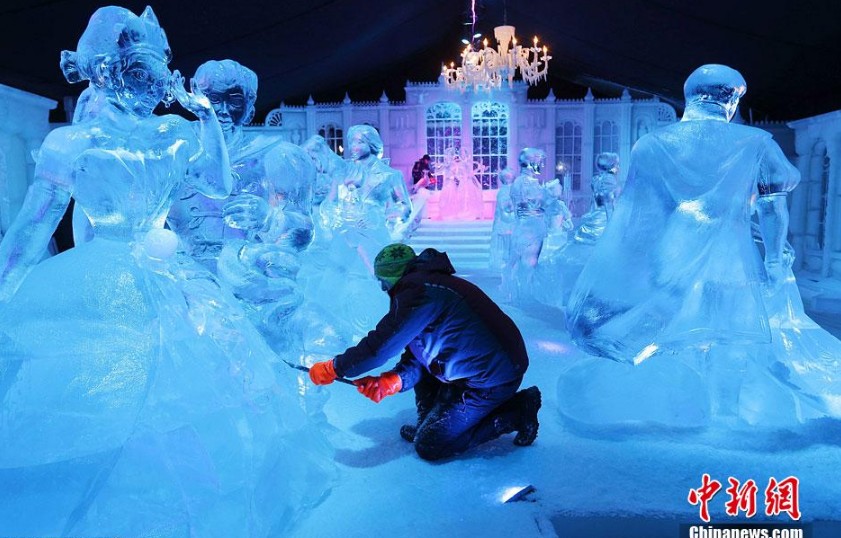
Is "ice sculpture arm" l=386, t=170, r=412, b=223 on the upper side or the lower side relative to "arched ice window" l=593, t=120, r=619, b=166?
lower

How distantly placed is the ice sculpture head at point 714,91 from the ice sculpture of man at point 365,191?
2.62 meters

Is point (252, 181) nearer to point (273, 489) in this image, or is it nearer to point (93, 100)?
point (93, 100)

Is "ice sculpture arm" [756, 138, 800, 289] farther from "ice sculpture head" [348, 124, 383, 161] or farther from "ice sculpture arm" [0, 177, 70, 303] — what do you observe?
"ice sculpture arm" [0, 177, 70, 303]

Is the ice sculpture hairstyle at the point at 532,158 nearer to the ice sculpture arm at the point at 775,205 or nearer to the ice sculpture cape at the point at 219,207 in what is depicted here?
the ice sculpture arm at the point at 775,205

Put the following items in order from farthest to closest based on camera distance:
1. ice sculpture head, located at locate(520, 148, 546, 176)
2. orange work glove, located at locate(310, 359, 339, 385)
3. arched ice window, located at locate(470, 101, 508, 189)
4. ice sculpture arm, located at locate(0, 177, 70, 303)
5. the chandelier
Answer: arched ice window, located at locate(470, 101, 508, 189) < the chandelier < ice sculpture head, located at locate(520, 148, 546, 176) < orange work glove, located at locate(310, 359, 339, 385) < ice sculpture arm, located at locate(0, 177, 70, 303)

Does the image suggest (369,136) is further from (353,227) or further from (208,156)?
(208,156)

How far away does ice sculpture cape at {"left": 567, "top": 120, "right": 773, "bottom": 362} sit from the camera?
9.36ft

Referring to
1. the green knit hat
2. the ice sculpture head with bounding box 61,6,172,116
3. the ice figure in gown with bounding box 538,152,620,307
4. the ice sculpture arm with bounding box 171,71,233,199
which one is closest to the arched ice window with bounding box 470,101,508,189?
the ice figure in gown with bounding box 538,152,620,307

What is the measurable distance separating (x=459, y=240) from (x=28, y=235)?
1055cm

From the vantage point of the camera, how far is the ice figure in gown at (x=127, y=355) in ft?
5.67

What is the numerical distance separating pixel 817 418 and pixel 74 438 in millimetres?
3242

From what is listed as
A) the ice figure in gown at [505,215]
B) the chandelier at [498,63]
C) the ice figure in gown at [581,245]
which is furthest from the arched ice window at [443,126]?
Result: the ice figure in gown at [581,245]

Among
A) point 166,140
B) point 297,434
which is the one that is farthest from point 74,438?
point 166,140

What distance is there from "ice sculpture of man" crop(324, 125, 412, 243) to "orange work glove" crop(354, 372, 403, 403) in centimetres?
220
